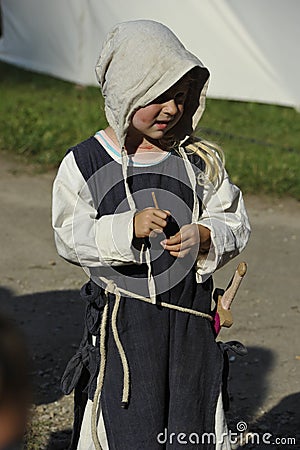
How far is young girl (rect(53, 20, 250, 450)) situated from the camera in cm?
266

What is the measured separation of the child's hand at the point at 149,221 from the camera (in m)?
2.52

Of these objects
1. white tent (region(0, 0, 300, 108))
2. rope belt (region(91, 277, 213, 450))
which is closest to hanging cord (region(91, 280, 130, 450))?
rope belt (region(91, 277, 213, 450))

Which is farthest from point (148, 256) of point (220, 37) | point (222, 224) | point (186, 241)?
point (220, 37)

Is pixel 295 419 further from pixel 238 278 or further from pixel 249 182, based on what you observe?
pixel 249 182

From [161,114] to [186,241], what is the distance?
36cm

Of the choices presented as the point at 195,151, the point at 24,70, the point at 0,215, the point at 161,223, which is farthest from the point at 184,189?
the point at 24,70

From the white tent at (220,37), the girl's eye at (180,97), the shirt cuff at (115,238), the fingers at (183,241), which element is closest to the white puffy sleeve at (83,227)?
the shirt cuff at (115,238)

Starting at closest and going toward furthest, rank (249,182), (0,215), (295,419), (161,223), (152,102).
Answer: (161,223) < (152,102) < (295,419) < (0,215) < (249,182)

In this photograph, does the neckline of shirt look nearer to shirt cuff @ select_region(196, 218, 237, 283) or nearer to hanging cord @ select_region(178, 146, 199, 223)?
hanging cord @ select_region(178, 146, 199, 223)

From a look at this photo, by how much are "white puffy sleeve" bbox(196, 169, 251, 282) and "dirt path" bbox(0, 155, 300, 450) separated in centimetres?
124

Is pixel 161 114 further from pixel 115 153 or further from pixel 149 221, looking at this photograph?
pixel 149 221

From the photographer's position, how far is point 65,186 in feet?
8.96

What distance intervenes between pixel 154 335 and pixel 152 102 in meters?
0.64

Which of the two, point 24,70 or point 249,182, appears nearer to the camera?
point 249,182
